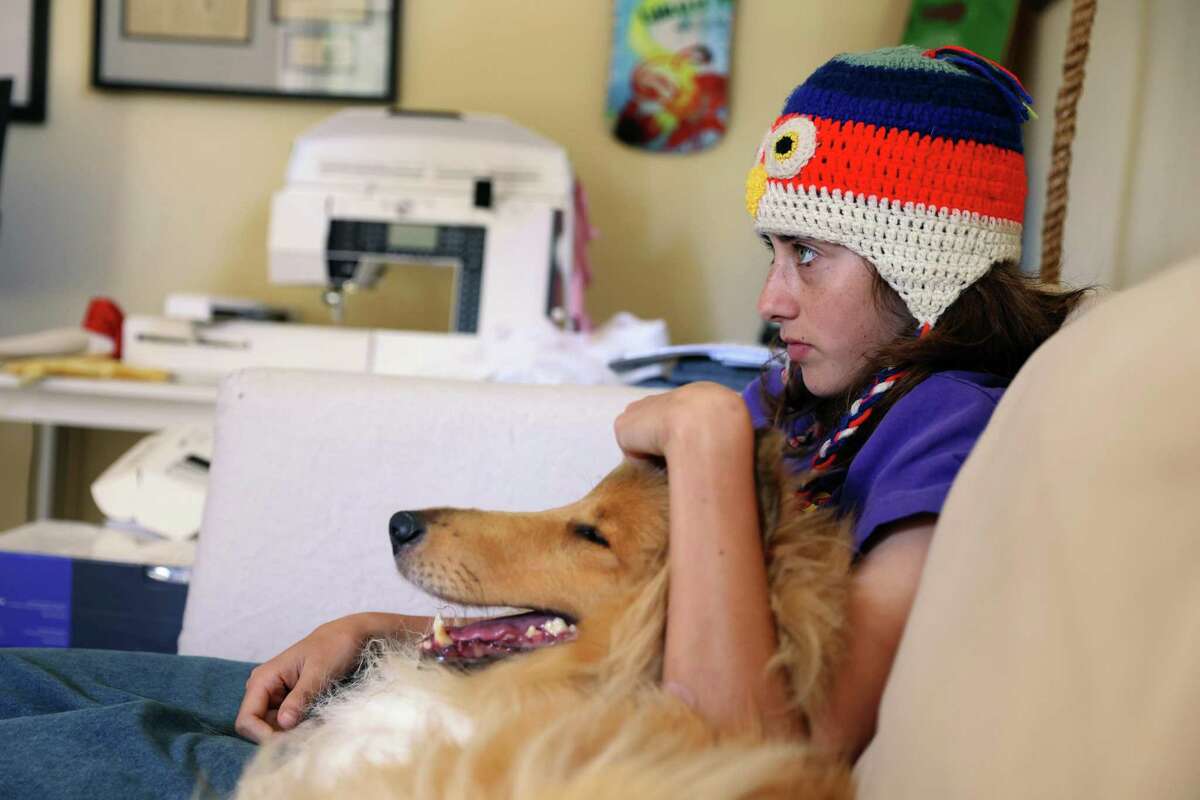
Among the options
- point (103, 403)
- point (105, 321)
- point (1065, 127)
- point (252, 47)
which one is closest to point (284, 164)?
point (252, 47)

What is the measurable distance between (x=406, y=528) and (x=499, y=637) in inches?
5.0

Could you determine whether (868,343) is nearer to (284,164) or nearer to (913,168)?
(913,168)

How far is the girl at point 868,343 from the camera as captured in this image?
876mm

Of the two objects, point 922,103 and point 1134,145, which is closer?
point 922,103

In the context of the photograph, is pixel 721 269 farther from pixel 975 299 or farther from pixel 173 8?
pixel 975 299

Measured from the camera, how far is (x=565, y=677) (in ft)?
3.01

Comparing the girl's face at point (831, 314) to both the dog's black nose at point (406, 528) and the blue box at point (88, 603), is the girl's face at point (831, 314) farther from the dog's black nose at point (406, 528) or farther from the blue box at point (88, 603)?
the blue box at point (88, 603)

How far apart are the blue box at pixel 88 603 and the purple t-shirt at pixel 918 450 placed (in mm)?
1332

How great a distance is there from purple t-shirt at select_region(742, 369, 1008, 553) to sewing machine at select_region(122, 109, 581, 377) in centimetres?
155

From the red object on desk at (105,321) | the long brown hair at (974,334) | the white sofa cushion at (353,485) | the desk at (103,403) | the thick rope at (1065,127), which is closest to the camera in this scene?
the long brown hair at (974,334)

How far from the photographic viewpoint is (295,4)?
3.27 meters

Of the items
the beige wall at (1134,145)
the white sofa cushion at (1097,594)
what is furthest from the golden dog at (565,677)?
the beige wall at (1134,145)

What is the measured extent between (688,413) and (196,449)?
4.95 feet

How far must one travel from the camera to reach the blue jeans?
3.06 ft
